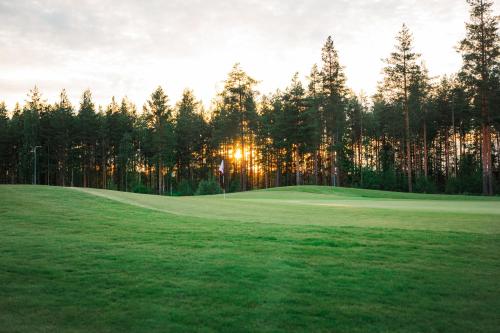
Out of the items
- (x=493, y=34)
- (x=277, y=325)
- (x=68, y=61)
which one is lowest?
(x=277, y=325)

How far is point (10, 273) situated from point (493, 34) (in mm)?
49312

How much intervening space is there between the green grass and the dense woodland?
37.6 m

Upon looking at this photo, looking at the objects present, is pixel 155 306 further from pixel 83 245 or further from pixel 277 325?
pixel 83 245

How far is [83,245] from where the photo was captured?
8.56 metres

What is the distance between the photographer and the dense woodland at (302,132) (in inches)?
1821

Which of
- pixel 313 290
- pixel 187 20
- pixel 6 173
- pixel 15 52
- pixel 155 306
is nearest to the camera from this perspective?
pixel 155 306

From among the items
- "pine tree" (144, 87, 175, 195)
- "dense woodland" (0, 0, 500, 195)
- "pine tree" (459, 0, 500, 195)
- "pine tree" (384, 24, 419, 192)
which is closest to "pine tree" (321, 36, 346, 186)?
"dense woodland" (0, 0, 500, 195)

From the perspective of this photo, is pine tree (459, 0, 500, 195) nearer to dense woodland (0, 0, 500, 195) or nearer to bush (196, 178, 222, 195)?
dense woodland (0, 0, 500, 195)

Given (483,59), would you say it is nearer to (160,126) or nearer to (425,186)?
(425,186)

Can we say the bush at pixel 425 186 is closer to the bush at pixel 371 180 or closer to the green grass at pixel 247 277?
the bush at pixel 371 180

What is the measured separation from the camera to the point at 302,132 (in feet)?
203

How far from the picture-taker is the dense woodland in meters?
46.2

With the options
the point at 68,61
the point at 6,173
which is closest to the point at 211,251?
the point at 68,61

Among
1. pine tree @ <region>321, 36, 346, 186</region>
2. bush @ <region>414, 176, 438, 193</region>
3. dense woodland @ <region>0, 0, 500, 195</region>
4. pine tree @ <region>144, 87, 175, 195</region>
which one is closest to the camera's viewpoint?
bush @ <region>414, 176, 438, 193</region>
